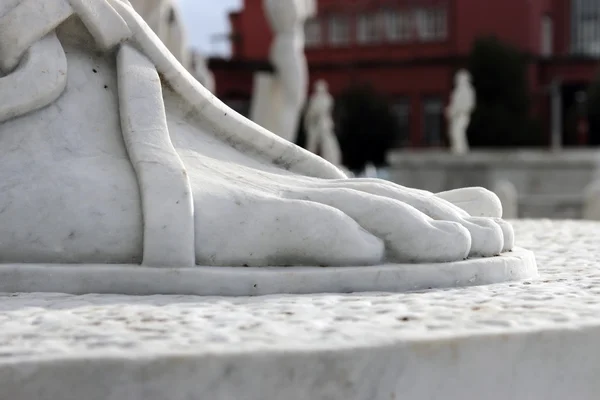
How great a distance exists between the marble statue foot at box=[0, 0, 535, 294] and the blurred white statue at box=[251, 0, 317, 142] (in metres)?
8.41

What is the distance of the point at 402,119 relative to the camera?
34.6 m

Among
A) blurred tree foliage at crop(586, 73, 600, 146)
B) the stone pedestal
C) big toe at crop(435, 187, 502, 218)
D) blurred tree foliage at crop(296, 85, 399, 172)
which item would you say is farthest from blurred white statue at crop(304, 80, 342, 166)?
big toe at crop(435, 187, 502, 218)

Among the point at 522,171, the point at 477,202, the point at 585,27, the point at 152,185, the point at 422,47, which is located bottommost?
the point at 522,171

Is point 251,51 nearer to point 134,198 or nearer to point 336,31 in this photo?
point 336,31

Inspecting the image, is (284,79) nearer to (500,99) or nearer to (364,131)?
(500,99)

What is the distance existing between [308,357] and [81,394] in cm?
42

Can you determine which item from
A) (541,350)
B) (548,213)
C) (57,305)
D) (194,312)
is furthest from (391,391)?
(548,213)

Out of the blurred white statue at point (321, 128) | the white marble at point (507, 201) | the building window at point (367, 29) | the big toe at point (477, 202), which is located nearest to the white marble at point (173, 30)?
the big toe at point (477, 202)

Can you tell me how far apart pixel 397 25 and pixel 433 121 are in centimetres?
419

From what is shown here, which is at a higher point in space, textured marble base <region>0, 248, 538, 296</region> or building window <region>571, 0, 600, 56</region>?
building window <region>571, 0, 600, 56</region>

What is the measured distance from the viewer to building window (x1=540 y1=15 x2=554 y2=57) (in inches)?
1366

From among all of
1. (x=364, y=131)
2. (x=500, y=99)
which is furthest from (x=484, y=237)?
(x=364, y=131)

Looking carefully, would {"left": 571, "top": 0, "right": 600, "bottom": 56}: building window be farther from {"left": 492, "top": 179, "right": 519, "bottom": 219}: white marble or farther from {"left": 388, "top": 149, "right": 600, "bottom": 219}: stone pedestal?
{"left": 492, "top": 179, "right": 519, "bottom": 219}: white marble

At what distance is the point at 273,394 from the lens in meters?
1.71
